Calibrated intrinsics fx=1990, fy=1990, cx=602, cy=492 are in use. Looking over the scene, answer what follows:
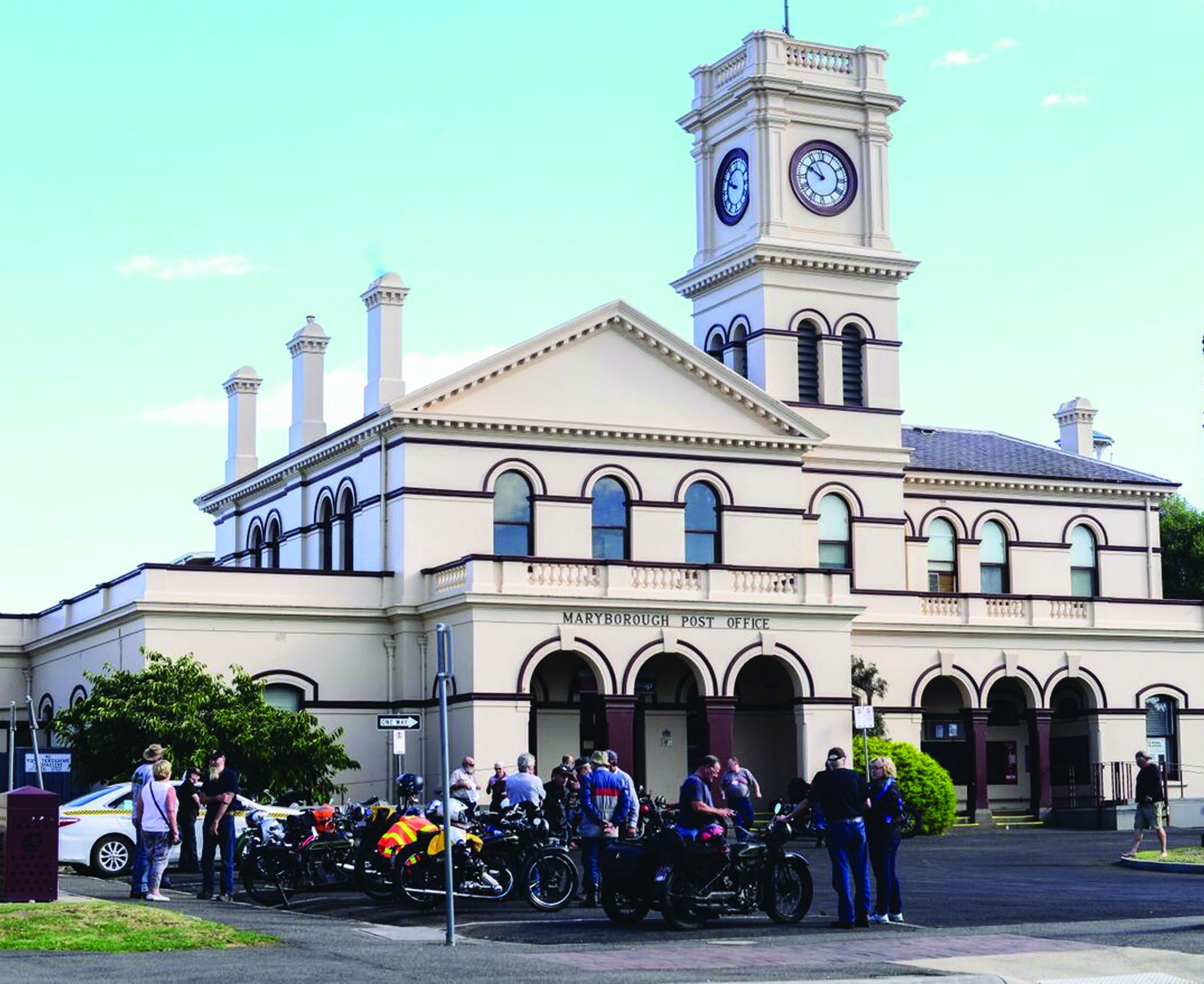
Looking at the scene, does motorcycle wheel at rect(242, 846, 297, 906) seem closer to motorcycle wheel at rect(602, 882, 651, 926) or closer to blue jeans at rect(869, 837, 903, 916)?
motorcycle wheel at rect(602, 882, 651, 926)

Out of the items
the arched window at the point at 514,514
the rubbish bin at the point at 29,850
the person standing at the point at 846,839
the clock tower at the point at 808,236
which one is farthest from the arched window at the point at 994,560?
the rubbish bin at the point at 29,850

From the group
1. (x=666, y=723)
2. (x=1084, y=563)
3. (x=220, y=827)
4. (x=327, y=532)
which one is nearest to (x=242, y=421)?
(x=327, y=532)

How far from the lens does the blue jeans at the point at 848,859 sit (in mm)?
20484

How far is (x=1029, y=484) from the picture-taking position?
5156cm

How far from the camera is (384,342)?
43.2 m

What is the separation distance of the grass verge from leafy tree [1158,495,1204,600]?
59796 mm

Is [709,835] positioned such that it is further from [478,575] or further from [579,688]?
[579,688]

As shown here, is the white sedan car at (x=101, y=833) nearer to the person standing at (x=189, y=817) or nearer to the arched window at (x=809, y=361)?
the person standing at (x=189, y=817)

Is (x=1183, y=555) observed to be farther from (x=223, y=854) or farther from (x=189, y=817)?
(x=223, y=854)

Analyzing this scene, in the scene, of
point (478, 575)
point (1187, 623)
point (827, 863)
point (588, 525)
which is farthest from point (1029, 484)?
point (827, 863)

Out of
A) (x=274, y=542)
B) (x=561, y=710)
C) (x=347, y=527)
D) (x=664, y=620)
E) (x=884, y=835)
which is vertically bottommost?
(x=884, y=835)

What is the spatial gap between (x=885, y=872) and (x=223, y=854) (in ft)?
28.7

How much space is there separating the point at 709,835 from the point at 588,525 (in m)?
22.5

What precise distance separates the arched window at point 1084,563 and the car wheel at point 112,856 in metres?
30.4
